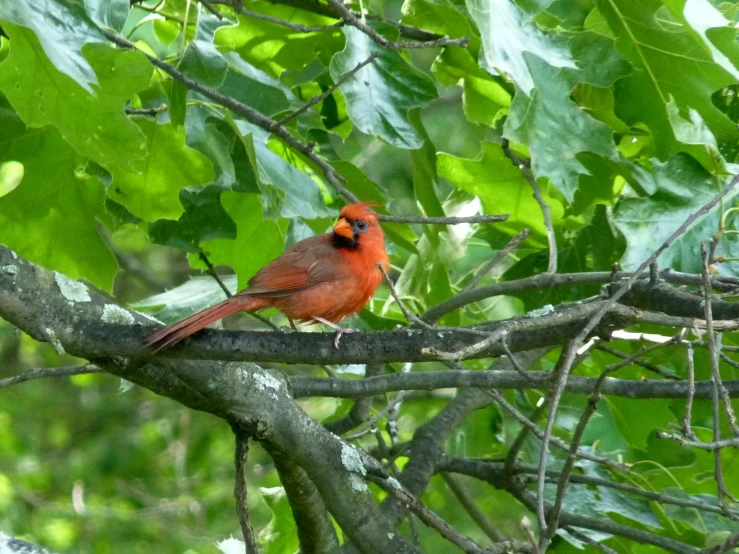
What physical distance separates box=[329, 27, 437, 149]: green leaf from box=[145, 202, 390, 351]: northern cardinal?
653mm

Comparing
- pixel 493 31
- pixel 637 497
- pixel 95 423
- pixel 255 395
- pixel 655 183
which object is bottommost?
pixel 95 423

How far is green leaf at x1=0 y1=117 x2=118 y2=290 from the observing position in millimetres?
3135

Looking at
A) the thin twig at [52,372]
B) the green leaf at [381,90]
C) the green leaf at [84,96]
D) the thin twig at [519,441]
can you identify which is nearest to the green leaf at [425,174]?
the green leaf at [381,90]

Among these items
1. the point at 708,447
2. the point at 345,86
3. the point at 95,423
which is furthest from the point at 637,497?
the point at 95,423

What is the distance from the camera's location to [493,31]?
92.0 inches

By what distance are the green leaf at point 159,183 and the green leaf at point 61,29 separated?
898mm

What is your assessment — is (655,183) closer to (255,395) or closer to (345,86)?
(345,86)

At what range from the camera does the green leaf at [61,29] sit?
1.75m

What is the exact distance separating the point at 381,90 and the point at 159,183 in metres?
0.70

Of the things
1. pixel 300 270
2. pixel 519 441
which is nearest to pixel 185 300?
pixel 300 270

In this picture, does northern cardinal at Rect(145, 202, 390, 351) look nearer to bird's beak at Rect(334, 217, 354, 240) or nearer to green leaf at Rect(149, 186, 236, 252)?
bird's beak at Rect(334, 217, 354, 240)

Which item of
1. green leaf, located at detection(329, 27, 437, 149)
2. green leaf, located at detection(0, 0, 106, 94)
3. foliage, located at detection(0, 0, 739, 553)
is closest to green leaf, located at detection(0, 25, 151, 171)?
foliage, located at detection(0, 0, 739, 553)

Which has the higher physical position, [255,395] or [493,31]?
[493,31]

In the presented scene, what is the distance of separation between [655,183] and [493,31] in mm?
952
